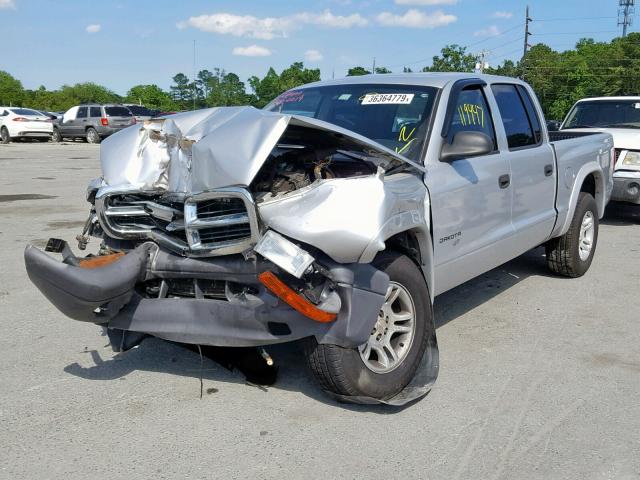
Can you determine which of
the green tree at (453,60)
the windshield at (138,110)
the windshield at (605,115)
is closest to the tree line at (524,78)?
the green tree at (453,60)

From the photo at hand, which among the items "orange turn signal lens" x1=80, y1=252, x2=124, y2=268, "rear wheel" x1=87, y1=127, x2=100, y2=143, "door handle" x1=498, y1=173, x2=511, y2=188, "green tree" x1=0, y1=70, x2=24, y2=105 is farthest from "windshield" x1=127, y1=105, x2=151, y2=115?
"green tree" x1=0, y1=70, x2=24, y2=105

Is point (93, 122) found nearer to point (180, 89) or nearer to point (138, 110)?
point (138, 110)

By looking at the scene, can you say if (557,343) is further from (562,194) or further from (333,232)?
(333,232)

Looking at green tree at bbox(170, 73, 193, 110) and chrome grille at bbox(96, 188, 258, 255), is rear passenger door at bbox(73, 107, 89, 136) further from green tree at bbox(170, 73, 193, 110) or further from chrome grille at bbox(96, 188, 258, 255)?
green tree at bbox(170, 73, 193, 110)

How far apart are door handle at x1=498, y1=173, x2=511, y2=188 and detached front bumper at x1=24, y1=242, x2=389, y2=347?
5.97 ft

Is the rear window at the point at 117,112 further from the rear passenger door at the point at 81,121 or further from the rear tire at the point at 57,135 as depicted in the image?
the rear tire at the point at 57,135

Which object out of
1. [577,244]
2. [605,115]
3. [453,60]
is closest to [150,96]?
[453,60]

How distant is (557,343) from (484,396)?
118 centimetres

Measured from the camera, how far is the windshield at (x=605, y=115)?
1027cm

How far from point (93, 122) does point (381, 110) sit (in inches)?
1085

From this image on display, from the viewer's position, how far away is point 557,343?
4.78m

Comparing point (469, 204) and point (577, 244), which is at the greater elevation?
point (469, 204)

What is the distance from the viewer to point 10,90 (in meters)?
78.3

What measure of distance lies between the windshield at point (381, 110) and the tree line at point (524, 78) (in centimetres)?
5462
